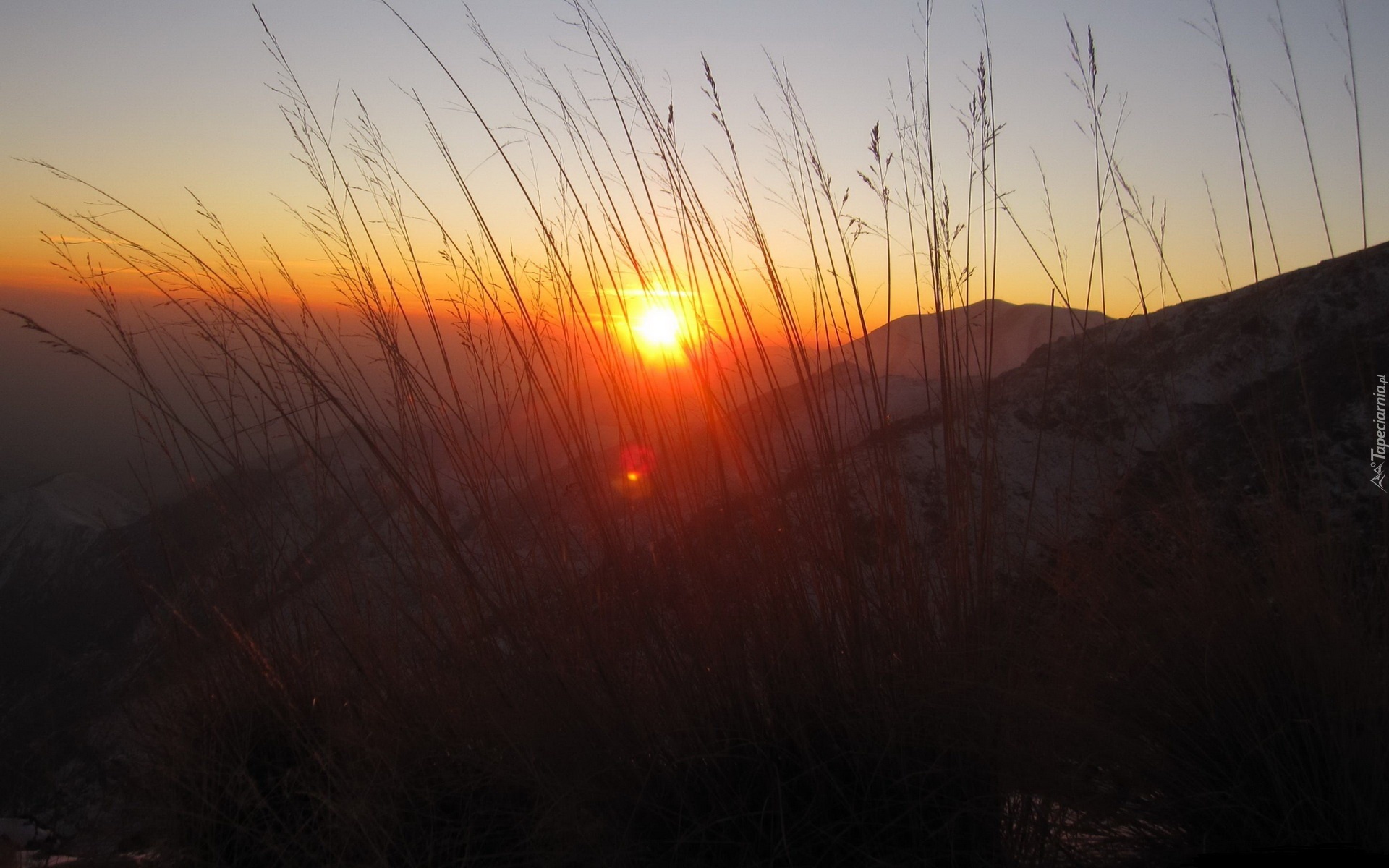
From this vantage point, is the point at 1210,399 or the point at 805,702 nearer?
the point at 805,702

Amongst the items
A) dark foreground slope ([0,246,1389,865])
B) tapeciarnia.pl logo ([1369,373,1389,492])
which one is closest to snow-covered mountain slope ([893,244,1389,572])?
tapeciarnia.pl logo ([1369,373,1389,492])

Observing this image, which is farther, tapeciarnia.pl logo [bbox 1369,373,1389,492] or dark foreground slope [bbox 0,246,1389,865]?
tapeciarnia.pl logo [bbox 1369,373,1389,492]

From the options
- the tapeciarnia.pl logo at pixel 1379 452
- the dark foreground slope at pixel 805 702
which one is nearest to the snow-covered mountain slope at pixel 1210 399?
the tapeciarnia.pl logo at pixel 1379 452

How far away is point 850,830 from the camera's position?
1.12 m

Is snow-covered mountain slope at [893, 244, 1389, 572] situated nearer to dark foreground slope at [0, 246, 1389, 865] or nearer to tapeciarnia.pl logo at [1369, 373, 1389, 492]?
tapeciarnia.pl logo at [1369, 373, 1389, 492]

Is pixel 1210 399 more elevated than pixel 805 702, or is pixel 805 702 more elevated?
pixel 1210 399

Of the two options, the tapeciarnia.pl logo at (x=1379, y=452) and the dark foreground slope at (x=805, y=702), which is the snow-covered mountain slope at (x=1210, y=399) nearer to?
the tapeciarnia.pl logo at (x=1379, y=452)

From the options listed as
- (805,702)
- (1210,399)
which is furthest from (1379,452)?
(805,702)

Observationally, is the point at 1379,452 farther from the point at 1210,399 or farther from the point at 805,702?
the point at 805,702

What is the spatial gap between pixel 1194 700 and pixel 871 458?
0.67 meters

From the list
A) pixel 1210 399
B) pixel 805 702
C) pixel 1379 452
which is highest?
pixel 1210 399

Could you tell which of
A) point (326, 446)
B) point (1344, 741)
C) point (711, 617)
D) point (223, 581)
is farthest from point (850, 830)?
point (326, 446)

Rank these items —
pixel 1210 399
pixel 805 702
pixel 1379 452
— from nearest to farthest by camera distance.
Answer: pixel 805 702, pixel 1379 452, pixel 1210 399

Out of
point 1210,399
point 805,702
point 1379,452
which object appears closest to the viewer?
point 805,702
